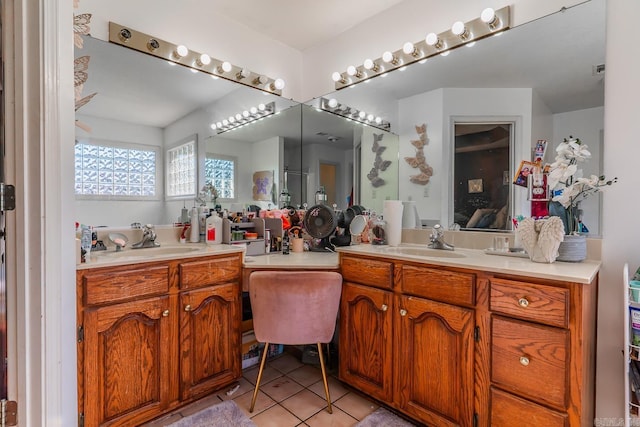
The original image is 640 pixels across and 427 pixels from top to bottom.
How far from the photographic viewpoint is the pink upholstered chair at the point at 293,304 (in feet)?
5.08

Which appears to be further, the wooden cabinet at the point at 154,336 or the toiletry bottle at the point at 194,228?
the toiletry bottle at the point at 194,228

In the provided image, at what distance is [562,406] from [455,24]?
6.40 ft

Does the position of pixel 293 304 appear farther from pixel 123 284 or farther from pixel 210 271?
pixel 123 284

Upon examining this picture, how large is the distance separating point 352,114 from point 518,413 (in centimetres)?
212

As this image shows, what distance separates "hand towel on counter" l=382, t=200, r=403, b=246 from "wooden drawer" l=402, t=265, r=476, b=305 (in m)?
0.46

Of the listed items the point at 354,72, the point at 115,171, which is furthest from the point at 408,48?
the point at 115,171

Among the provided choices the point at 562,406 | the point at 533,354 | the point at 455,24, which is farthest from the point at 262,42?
the point at 562,406

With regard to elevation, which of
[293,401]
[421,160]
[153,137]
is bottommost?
[293,401]

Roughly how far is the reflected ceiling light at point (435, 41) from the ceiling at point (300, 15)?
0.40m

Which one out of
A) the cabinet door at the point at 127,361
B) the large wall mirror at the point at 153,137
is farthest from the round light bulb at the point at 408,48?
the cabinet door at the point at 127,361

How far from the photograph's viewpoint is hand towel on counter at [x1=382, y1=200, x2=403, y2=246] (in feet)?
6.51

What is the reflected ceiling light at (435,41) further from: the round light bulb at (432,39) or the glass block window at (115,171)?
the glass block window at (115,171)

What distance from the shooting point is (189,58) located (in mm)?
2109

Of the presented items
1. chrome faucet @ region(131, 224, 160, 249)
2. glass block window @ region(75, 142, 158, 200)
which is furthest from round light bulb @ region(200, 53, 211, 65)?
chrome faucet @ region(131, 224, 160, 249)
